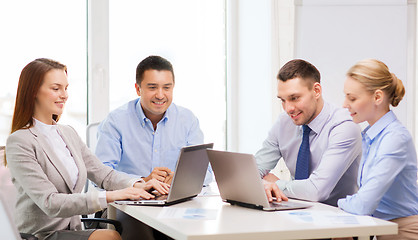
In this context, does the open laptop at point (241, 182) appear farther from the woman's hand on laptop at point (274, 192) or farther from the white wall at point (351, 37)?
the white wall at point (351, 37)

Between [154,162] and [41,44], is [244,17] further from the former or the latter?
[154,162]

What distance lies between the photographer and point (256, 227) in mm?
1840

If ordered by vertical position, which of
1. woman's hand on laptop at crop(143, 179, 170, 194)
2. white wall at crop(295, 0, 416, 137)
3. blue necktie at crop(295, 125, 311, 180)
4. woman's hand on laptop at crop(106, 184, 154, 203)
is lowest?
woman's hand on laptop at crop(106, 184, 154, 203)

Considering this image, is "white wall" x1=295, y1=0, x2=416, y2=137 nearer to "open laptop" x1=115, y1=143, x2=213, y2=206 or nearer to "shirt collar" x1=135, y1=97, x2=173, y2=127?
"shirt collar" x1=135, y1=97, x2=173, y2=127

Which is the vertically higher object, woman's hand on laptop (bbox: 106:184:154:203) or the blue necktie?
the blue necktie

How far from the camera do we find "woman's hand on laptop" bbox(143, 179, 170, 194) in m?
2.53

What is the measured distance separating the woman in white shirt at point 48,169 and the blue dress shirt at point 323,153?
0.65 metres

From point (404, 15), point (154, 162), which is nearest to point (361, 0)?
point (404, 15)

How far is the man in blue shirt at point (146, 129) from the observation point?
3.23 metres

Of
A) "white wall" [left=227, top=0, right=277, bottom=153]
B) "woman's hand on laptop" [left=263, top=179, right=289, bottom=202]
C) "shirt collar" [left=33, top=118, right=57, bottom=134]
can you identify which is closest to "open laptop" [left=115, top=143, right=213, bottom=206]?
"woman's hand on laptop" [left=263, top=179, right=289, bottom=202]

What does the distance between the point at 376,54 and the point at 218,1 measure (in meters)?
1.49

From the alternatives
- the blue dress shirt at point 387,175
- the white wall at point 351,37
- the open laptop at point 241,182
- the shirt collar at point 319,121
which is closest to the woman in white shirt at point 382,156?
the blue dress shirt at point 387,175

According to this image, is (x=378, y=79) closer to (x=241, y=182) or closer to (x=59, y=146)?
(x=241, y=182)

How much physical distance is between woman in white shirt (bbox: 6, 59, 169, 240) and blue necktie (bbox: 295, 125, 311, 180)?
0.69 meters
